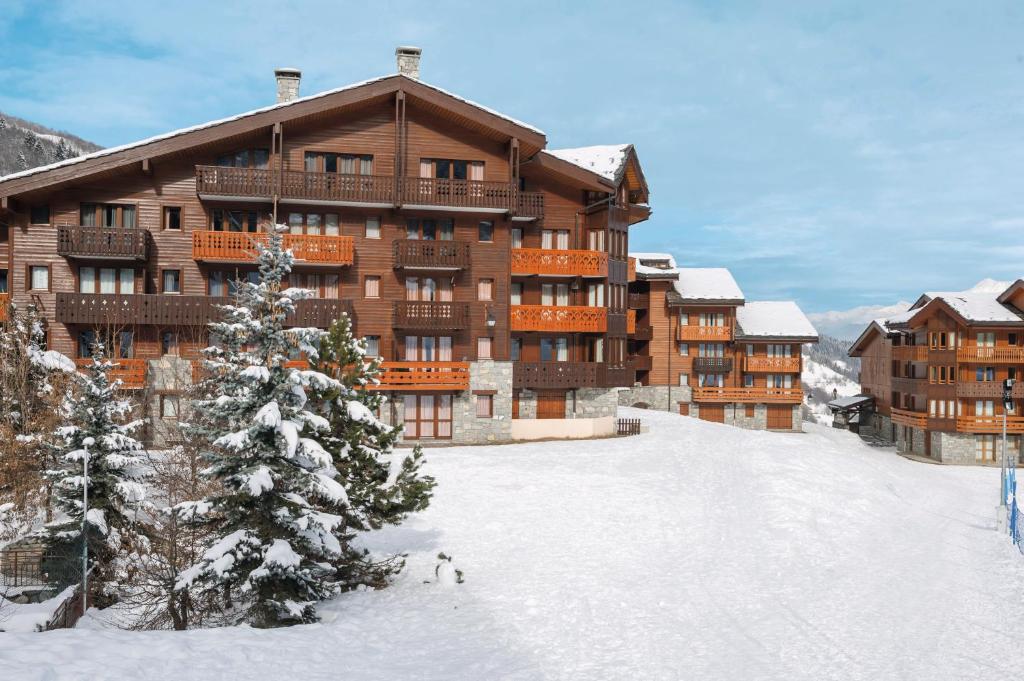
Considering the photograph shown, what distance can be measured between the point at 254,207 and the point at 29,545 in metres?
17.8

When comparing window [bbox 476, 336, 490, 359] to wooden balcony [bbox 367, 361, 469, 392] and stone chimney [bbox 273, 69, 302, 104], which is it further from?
stone chimney [bbox 273, 69, 302, 104]

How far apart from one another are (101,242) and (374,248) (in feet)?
36.5

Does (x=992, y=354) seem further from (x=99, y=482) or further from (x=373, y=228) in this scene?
(x=99, y=482)

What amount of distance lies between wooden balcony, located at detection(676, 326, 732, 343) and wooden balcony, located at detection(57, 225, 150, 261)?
3780cm

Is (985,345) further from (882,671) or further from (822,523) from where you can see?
(882,671)

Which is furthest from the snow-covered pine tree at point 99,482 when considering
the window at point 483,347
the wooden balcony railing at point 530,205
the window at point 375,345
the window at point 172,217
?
the wooden balcony railing at point 530,205

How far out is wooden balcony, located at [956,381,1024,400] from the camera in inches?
1816

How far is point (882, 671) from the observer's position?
12688 mm

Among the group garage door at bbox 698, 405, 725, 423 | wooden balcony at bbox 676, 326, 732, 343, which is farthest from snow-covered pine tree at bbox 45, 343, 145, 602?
garage door at bbox 698, 405, 725, 423

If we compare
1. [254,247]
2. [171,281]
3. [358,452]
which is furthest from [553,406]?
[358,452]

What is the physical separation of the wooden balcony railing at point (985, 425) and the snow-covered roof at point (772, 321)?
12.5 meters

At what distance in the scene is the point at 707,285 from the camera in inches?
2213

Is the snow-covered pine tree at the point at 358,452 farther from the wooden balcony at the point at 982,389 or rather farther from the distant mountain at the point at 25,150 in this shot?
the distant mountain at the point at 25,150

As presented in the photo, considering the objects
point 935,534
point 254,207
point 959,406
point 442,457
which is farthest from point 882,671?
point 959,406
